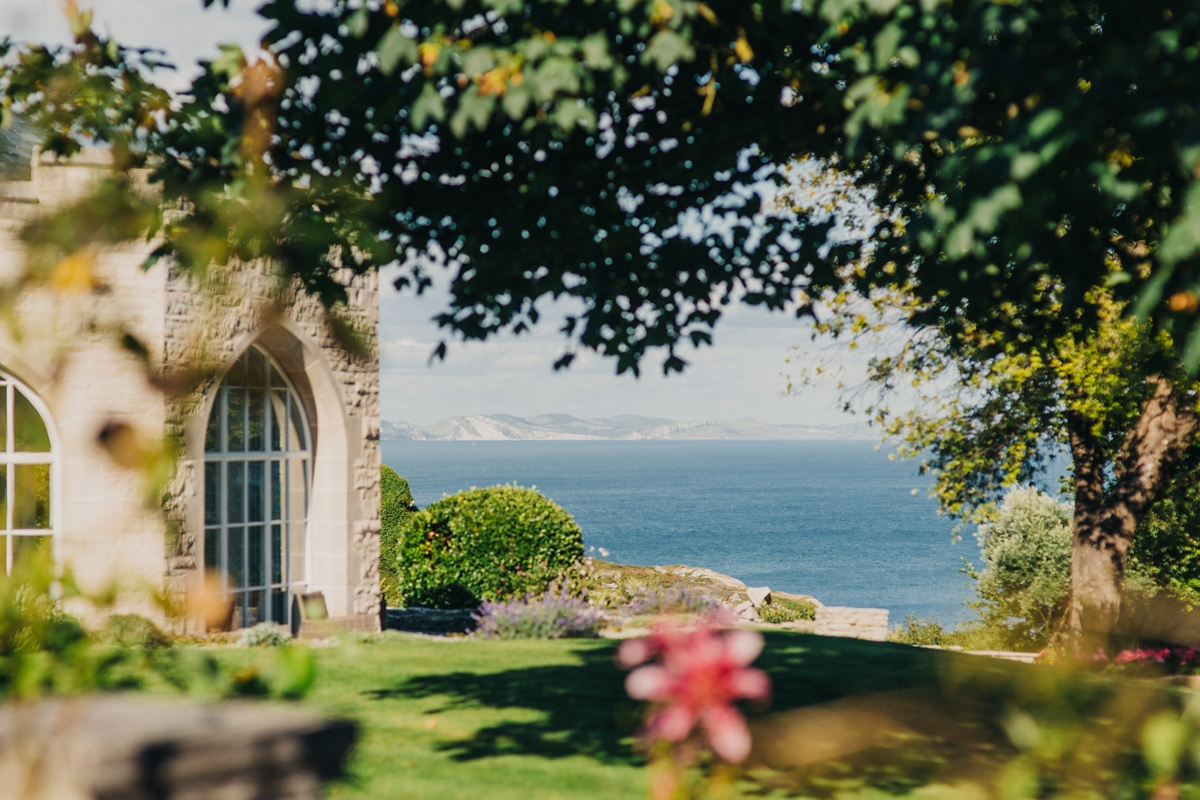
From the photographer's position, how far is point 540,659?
982 cm

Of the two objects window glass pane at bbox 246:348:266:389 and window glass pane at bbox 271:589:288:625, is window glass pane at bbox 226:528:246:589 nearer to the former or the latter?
window glass pane at bbox 271:589:288:625

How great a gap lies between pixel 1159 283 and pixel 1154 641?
13917 mm

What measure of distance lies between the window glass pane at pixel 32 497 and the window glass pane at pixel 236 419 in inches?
76.5

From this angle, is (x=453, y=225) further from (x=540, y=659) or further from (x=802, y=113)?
(x=540, y=659)

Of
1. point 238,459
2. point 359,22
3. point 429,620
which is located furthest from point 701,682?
point 429,620

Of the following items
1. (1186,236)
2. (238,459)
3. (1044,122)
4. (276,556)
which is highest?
(1044,122)

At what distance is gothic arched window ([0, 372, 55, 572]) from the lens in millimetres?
10477

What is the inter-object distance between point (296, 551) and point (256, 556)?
60 centimetres

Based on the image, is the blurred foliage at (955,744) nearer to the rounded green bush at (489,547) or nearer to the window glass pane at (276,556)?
the window glass pane at (276,556)

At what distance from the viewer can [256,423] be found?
12383mm

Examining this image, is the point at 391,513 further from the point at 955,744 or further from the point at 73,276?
the point at 73,276

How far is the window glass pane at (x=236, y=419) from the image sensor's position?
12.0m

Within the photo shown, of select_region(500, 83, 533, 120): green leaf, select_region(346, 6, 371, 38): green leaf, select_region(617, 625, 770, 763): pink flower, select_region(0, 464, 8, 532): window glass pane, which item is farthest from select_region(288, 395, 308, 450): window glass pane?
select_region(617, 625, 770, 763): pink flower

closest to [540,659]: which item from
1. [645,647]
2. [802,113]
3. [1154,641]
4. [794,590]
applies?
[802,113]
